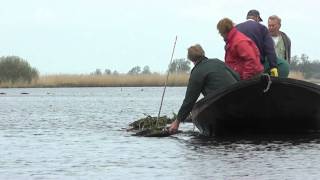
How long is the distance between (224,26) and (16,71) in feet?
211

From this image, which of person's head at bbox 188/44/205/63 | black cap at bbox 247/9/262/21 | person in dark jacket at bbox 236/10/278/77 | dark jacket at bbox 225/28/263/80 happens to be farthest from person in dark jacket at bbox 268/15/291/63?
person's head at bbox 188/44/205/63

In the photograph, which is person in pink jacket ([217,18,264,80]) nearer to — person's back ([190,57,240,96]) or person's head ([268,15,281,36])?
person's back ([190,57,240,96])

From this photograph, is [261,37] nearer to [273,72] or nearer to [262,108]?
[273,72]

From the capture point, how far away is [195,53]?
13797mm

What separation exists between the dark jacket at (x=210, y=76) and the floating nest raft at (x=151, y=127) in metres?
1.86

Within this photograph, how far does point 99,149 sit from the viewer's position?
45.4ft

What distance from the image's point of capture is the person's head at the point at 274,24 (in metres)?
14.8

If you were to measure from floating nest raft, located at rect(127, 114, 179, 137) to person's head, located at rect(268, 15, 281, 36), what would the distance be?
2.57 meters

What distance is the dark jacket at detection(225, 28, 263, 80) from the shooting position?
1369 centimetres

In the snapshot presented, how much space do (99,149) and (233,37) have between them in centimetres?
272

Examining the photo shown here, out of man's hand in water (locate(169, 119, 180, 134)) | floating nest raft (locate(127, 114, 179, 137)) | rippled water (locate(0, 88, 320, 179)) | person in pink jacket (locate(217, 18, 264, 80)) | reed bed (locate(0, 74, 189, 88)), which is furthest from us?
reed bed (locate(0, 74, 189, 88))

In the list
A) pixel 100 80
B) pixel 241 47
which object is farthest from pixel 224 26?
pixel 100 80

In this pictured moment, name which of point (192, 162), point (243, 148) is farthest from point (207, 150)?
point (192, 162)

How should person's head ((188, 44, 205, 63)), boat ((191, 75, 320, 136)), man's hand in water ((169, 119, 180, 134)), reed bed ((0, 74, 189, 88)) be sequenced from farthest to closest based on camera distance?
reed bed ((0, 74, 189, 88))
man's hand in water ((169, 119, 180, 134))
person's head ((188, 44, 205, 63))
boat ((191, 75, 320, 136))
